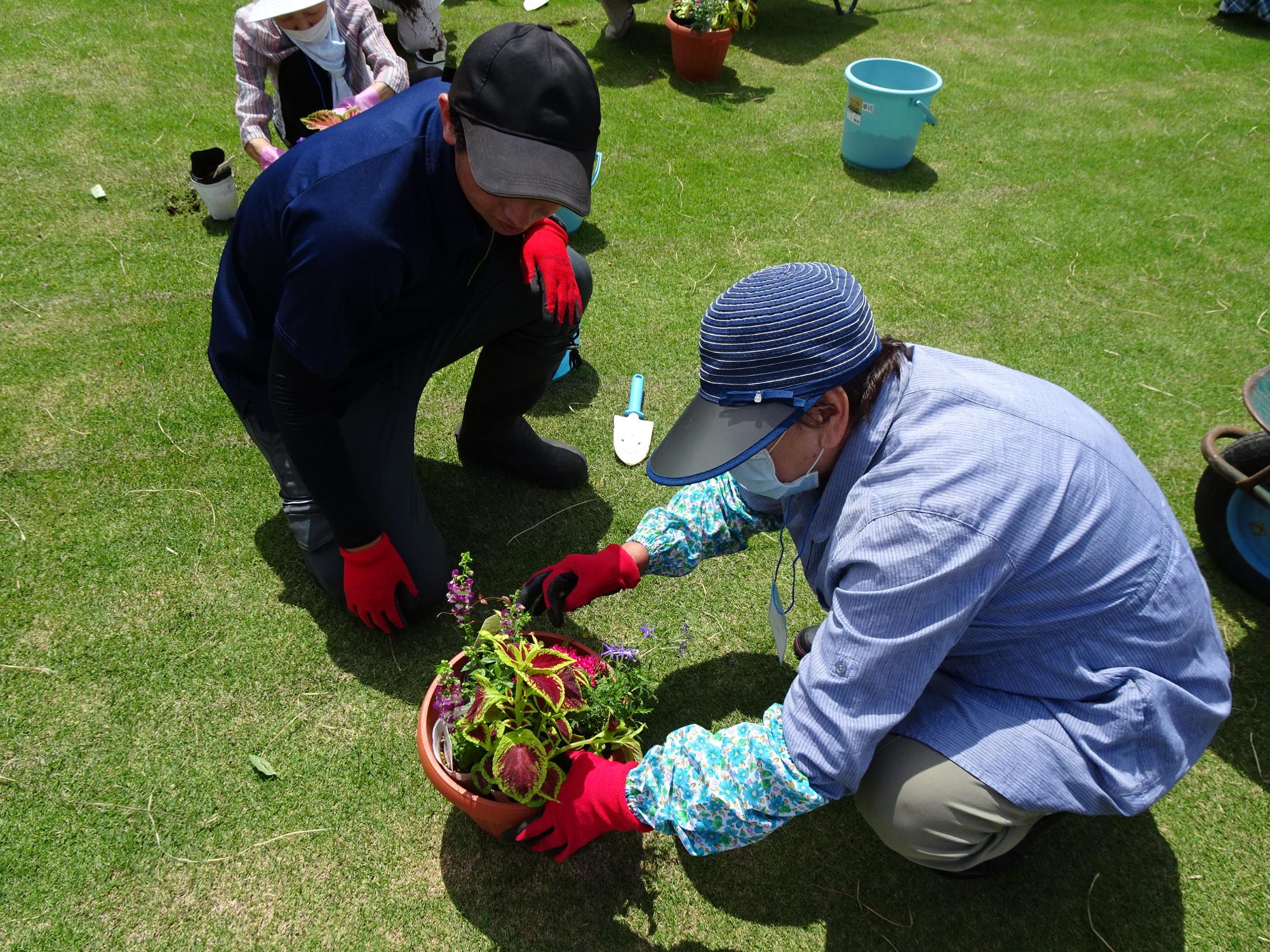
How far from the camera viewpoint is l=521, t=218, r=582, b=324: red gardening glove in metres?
2.50

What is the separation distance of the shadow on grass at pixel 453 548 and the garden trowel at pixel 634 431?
20cm

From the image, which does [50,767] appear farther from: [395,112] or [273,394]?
[395,112]

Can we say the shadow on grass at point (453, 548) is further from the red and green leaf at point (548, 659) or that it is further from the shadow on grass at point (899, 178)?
the shadow on grass at point (899, 178)

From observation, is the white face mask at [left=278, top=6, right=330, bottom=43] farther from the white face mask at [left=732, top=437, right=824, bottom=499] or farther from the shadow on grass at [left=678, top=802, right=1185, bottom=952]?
the shadow on grass at [left=678, top=802, right=1185, bottom=952]

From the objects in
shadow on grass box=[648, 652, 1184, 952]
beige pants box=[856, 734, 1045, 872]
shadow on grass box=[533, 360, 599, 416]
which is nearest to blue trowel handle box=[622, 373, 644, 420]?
shadow on grass box=[533, 360, 599, 416]

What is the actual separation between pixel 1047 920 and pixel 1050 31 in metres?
6.72

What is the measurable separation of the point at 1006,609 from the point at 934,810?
44cm

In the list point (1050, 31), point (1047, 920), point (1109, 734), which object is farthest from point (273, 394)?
point (1050, 31)

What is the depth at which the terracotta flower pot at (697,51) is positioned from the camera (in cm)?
525

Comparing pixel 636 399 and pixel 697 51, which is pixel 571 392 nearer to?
pixel 636 399

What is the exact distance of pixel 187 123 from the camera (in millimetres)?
4617

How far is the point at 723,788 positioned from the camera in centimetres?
157

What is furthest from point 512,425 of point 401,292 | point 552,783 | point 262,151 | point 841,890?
point 262,151

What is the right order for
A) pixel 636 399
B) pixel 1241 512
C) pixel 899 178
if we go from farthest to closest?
pixel 899 178
pixel 636 399
pixel 1241 512
